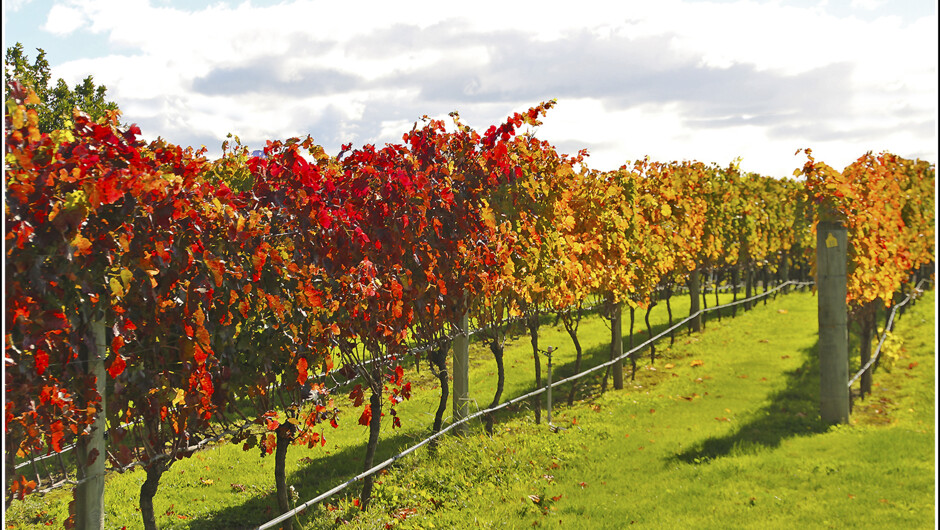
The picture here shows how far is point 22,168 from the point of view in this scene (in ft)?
11.2

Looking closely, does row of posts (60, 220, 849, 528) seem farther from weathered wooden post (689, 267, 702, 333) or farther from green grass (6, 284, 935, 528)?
weathered wooden post (689, 267, 702, 333)

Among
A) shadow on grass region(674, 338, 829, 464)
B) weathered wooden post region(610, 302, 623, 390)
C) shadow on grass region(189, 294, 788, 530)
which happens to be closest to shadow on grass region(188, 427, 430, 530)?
shadow on grass region(189, 294, 788, 530)

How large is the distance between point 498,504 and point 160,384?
395cm

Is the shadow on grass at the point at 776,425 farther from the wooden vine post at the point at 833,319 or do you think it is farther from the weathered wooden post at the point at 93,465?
the weathered wooden post at the point at 93,465

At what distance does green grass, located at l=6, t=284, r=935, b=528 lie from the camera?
734cm

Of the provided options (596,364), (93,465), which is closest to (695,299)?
(596,364)

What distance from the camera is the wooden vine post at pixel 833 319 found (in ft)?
33.7

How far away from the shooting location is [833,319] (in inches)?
403

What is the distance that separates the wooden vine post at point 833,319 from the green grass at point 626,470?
0.45 meters

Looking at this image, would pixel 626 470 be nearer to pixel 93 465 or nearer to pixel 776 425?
pixel 776 425

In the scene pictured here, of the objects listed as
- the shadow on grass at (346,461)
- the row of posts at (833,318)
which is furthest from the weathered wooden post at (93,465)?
the row of posts at (833,318)

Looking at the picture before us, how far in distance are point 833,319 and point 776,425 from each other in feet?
5.62

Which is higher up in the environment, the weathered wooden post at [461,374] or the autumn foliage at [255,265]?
the autumn foliage at [255,265]

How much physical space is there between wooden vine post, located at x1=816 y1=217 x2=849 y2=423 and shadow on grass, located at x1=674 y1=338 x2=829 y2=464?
384mm
